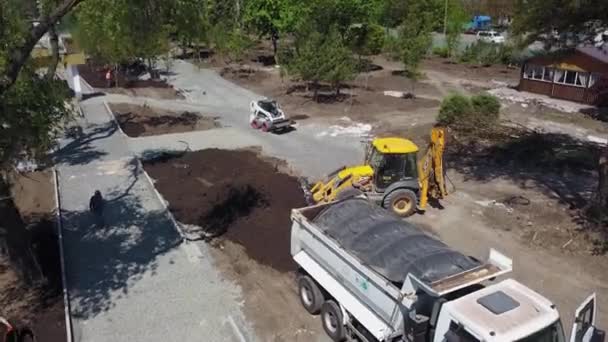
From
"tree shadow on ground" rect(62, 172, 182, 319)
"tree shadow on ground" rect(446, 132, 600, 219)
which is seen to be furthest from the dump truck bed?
"tree shadow on ground" rect(446, 132, 600, 219)

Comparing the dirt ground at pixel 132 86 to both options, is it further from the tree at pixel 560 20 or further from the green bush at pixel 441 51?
the green bush at pixel 441 51

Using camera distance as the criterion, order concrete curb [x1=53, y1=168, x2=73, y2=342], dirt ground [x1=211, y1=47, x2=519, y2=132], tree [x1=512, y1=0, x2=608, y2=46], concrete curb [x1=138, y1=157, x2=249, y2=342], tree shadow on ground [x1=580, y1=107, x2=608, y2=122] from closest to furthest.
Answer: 1. concrete curb [x1=53, y1=168, x2=73, y2=342]
2. concrete curb [x1=138, y1=157, x2=249, y2=342]
3. tree [x1=512, y1=0, x2=608, y2=46]
4. tree shadow on ground [x1=580, y1=107, x2=608, y2=122]
5. dirt ground [x1=211, y1=47, x2=519, y2=132]

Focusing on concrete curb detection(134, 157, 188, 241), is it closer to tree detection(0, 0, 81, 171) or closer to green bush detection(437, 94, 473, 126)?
tree detection(0, 0, 81, 171)

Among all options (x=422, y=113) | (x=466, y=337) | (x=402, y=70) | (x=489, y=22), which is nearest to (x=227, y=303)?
(x=466, y=337)

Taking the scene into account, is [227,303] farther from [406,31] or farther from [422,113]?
[406,31]

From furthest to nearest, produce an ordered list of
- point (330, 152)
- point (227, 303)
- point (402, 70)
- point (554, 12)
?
1. point (402, 70)
2. point (330, 152)
3. point (554, 12)
4. point (227, 303)

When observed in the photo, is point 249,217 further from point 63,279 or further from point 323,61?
point 323,61
